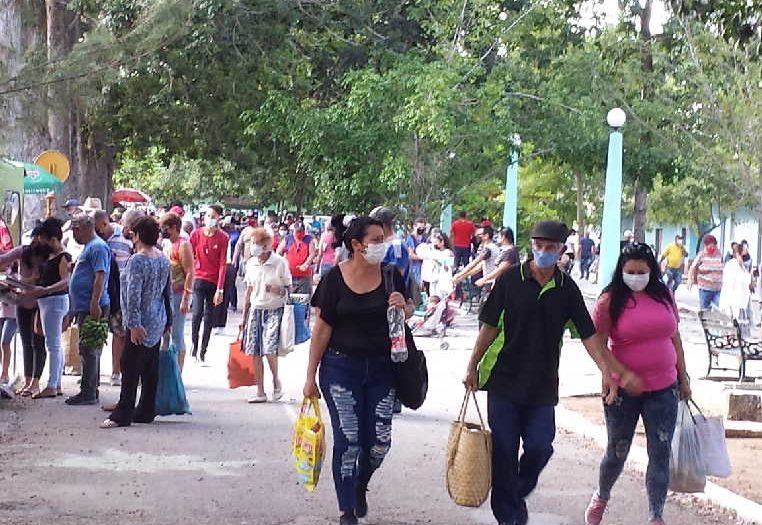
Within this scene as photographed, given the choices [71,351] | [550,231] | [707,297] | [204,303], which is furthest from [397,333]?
[707,297]

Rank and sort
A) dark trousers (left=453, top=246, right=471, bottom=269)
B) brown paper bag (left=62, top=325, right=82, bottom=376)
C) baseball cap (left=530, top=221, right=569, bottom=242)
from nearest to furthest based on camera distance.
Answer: baseball cap (left=530, top=221, right=569, bottom=242) < brown paper bag (left=62, top=325, right=82, bottom=376) < dark trousers (left=453, top=246, right=471, bottom=269)

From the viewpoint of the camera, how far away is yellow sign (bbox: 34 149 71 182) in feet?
66.8

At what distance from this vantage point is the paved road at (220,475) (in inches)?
302

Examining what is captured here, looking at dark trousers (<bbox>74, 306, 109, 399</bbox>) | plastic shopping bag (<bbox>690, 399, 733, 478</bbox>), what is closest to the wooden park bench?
dark trousers (<bbox>74, 306, 109, 399</bbox>)

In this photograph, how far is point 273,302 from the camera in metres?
12.1

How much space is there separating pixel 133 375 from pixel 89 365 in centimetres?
138

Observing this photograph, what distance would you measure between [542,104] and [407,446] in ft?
66.6

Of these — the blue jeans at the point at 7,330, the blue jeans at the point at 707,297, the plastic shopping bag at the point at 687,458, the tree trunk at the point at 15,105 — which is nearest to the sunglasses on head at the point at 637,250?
the plastic shopping bag at the point at 687,458

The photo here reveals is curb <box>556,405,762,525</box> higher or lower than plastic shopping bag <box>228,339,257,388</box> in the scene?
lower

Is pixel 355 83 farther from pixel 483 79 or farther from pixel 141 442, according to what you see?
pixel 141 442

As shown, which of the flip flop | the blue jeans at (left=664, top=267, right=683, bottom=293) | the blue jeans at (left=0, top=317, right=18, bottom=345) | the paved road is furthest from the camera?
the blue jeans at (left=664, top=267, right=683, bottom=293)

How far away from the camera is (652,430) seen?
23.4 ft

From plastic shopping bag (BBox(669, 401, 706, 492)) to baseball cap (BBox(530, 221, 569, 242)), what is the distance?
1234mm

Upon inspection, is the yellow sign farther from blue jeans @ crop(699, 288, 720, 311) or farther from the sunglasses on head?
the sunglasses on head
